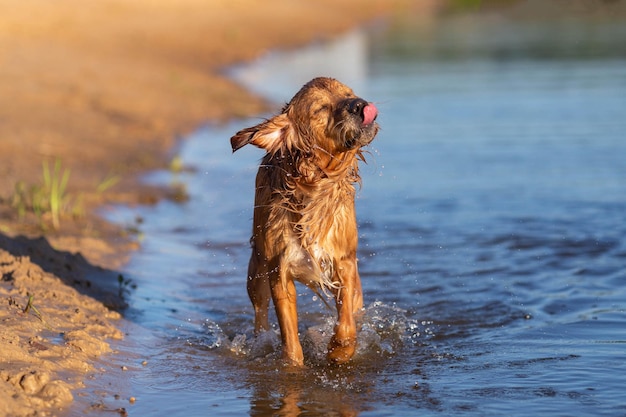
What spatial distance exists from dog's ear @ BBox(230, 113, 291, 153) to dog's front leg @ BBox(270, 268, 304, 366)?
0.76m

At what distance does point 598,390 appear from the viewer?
535 centimetres

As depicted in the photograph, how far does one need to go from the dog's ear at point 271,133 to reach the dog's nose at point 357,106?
1.32 ft

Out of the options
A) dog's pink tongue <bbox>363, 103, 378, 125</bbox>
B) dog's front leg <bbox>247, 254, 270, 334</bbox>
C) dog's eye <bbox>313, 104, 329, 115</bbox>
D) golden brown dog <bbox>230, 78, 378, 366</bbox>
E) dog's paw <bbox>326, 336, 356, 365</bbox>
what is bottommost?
dog's paw <bbox>326, 336, 356, 365</bbox>

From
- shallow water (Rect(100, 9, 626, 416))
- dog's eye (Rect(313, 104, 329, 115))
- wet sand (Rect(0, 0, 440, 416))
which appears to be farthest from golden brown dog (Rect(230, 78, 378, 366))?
wet sand (Rect(0, 0, 440, 416))

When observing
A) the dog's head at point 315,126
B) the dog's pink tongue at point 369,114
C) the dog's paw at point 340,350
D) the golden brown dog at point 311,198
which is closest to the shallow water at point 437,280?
the dog's paw at point 340,350

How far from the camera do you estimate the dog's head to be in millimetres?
5402

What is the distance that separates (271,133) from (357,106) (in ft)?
1.76

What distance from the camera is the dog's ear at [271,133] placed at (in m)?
5.46

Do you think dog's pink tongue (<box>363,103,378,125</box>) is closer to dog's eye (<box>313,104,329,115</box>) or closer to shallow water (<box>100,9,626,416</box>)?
dog's eye (<box>313,104,329,115</box>)

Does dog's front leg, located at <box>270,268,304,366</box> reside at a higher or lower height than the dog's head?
lower

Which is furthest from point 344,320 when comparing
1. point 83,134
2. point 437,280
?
point 83,134

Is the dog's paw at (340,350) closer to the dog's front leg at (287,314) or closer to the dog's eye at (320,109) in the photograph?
the dog's front leg at (287,314)

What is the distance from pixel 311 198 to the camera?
569cm

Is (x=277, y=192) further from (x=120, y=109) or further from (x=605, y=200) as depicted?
(x=120, y=109)
